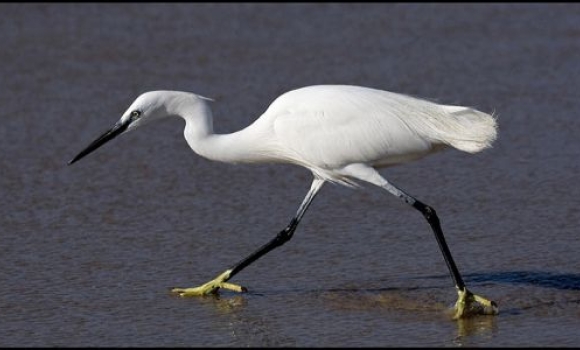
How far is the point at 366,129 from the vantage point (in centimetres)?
656

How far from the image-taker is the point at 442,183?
8484mm

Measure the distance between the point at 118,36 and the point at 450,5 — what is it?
157 inches

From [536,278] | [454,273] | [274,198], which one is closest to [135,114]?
[274,198]

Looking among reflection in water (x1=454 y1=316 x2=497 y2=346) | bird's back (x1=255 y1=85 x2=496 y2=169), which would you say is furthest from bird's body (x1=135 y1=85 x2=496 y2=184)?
reflection in water (x1=454 y1=316 x2=497 y2=346)

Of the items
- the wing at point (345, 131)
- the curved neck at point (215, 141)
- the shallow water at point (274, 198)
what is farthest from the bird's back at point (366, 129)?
the shallow water at point (274, 198)

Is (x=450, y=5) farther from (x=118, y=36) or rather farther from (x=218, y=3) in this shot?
(x=118, y=36)

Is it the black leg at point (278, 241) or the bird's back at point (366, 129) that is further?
the black leg at point (278, 241)

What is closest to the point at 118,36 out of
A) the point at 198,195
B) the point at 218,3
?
the point at 218,3

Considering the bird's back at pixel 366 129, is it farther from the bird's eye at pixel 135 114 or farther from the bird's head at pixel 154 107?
the bird's eye at pixel 135 114

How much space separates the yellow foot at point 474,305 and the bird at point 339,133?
0.36 feet

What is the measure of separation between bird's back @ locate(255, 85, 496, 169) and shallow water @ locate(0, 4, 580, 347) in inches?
28.6

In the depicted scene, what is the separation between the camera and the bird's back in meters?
6.53

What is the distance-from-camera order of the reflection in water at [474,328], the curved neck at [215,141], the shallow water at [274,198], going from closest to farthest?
the reflection in water at [474,328]
the shallow water at [274,198]
the curved neck at [215,141]

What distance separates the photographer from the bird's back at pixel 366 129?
653cm
